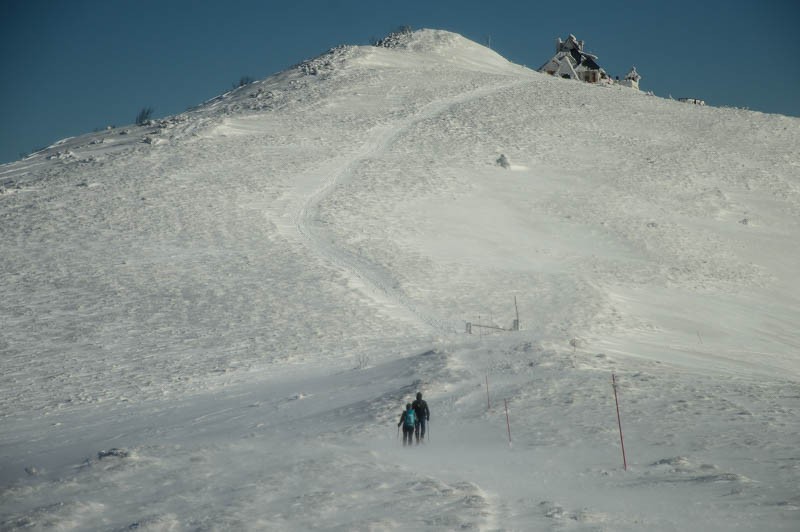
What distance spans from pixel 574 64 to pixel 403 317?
277 ft

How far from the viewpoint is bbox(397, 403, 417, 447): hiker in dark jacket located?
45.1 feet

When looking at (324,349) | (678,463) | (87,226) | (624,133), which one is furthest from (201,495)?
(624,133)

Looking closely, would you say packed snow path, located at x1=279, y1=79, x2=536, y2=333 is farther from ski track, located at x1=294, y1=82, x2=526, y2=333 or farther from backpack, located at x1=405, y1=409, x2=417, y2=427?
backpack, located at x1=405, y1=409, x2=417, y2=427

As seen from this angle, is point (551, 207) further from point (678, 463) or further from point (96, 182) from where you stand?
point (678, 463)

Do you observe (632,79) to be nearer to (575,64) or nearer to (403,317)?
(575,64)

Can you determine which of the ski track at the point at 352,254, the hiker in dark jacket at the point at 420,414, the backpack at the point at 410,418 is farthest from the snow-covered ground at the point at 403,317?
the backpack at the point at 410,418

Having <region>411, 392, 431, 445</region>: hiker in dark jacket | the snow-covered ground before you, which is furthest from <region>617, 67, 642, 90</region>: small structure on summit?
<region>411, 392, 431, 445</region>: hiker in dark jacket

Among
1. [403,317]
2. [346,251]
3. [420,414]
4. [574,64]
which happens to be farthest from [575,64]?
[420,414]

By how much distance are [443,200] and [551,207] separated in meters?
6.15

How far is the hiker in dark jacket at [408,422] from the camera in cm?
1375

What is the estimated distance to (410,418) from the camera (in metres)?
13.8

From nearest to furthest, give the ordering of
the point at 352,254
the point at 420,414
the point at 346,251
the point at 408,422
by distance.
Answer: the point at 408,422 < the point at 420,414 < the point at 352,254 < the point at 346,251

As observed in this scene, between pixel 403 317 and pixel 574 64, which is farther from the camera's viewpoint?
pixel 574 64

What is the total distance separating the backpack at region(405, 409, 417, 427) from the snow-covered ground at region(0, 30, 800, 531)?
0.57 m
